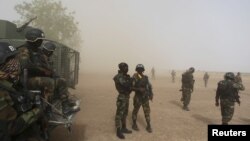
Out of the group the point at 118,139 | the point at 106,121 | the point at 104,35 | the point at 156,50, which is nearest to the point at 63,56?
the point at 106,121

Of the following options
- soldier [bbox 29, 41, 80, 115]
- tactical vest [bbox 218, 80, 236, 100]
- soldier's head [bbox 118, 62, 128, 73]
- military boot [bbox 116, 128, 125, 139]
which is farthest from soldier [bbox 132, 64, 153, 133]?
soldier [bbox 29, 41, 80, 115]

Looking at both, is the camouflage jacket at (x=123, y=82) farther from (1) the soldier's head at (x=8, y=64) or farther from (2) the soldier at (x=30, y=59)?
(1) the soldier's head at (x=8, y=64)

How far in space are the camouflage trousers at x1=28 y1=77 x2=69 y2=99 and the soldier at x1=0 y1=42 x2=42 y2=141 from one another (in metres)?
1.19

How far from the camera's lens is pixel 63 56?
9.85 m

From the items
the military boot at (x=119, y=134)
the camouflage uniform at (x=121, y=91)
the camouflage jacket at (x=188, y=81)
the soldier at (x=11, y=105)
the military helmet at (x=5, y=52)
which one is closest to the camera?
the soldier at (x=11, y=105)

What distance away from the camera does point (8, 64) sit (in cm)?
306

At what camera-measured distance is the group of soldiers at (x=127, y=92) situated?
8141 millimetres

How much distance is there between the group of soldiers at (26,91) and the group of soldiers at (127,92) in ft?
10.2

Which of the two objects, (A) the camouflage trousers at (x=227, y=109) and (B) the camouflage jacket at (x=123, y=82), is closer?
(B) the camouflage jacket at (x=123, y=82)

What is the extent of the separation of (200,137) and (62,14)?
127ft

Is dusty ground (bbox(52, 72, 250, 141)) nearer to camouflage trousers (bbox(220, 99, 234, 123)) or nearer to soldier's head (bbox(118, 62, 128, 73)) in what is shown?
camouflage trousers (bbox(220, 99, 234, 123))

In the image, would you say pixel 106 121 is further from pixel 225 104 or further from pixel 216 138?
pixel 216 138

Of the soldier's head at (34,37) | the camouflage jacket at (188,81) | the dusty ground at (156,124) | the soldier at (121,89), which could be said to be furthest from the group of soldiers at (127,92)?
the camouflage jacket at (188,81)

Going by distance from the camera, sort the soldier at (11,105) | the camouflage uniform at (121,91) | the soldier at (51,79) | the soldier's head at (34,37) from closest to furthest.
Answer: the soldier at (11,105) → the soldier at (51,79) → the soldier's head at (34,37) → the camouflage uniform at (121,91)
